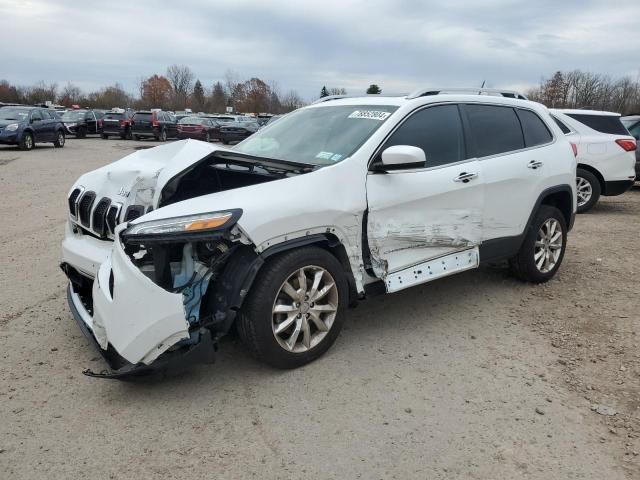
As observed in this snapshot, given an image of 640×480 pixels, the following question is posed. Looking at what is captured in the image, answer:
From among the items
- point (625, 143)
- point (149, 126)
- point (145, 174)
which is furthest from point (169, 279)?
point (149, 126)

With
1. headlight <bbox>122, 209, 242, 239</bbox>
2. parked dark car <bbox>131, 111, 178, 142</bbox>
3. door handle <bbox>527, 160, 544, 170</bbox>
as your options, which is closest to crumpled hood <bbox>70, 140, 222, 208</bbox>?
headlight <bbox>122, 209, 242, 239</bbox>

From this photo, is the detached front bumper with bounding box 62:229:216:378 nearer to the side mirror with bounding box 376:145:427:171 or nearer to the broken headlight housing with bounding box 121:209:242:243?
the broken headlight housing with bounding box 121:209:242:243

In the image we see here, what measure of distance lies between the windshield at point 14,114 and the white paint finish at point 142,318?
62.5 ft

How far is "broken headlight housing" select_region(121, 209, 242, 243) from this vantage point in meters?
3.06

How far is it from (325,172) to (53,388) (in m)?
2.22

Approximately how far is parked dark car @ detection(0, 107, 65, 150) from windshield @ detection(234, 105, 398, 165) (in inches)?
675

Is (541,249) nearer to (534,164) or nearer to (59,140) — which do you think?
(534,164)

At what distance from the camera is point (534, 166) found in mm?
5098

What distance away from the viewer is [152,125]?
2891 cm

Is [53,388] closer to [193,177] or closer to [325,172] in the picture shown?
[193,177]

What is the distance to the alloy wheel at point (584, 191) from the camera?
9.64m

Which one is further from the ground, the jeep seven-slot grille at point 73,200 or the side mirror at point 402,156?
the side mirror at point 402,156

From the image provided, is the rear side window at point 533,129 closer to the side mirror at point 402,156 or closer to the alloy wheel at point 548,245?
the alloy wheel at point 548,245

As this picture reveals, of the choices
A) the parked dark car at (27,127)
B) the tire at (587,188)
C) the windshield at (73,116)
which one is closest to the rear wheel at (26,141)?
the parked dark car at (27,127)
